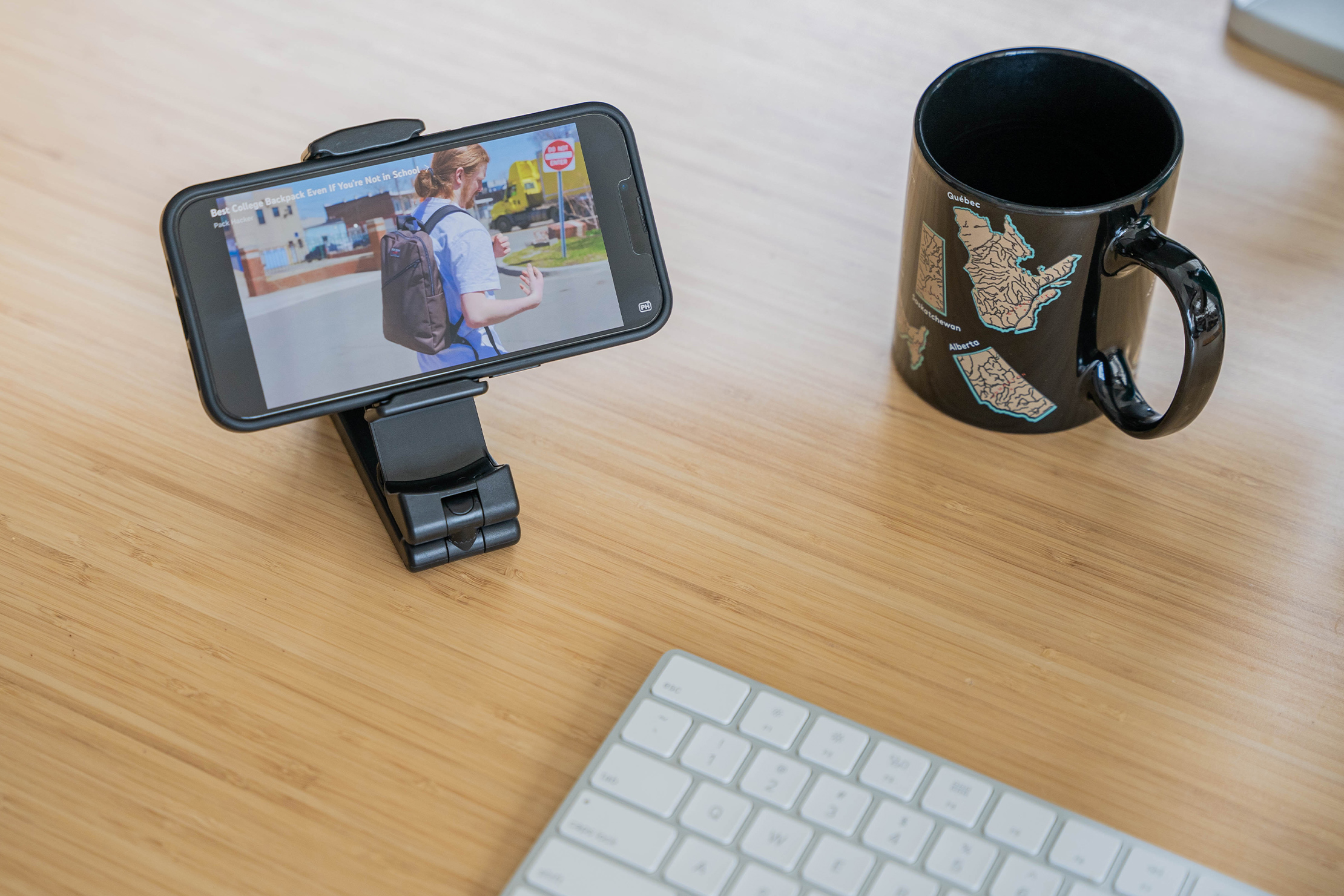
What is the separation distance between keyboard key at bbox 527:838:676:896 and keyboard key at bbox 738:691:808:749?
70 millimetres

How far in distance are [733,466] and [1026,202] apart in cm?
21

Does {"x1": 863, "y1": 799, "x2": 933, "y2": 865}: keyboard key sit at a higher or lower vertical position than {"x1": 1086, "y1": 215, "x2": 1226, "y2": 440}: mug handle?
lower

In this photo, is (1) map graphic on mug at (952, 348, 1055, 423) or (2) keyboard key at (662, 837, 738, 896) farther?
(1) map graphic on mug at (952, 348, 1055, 423)

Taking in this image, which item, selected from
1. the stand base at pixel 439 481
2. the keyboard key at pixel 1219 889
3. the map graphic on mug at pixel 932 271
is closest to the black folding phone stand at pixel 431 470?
the stand base at pixel 439 481

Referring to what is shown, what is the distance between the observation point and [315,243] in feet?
1.63

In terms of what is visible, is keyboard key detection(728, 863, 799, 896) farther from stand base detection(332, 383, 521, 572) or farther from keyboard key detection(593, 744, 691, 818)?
stand base detection(332, 383, 521, 572)

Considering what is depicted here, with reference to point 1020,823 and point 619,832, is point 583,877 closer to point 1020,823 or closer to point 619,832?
point 619,832

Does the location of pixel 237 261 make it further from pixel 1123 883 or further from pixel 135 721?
pixel 1123 883

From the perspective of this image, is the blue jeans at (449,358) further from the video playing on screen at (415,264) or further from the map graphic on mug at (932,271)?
the map graphic on mug at (932,271)

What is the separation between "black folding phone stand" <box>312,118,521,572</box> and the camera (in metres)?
0.50

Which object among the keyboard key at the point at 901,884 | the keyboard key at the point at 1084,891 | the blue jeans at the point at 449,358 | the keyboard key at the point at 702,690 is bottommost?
the keyboard key at the point at 1084,891

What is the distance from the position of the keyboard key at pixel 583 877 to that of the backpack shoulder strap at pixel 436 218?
267mm

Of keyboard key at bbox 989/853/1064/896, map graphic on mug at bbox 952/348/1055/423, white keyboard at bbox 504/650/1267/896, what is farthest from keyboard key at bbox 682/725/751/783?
map graphic on mug at bbox 952/348/1055/423

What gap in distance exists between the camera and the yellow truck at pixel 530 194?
52 cm
